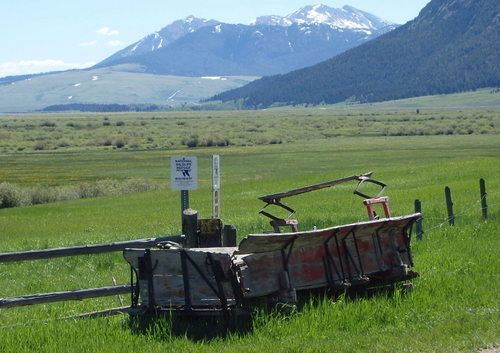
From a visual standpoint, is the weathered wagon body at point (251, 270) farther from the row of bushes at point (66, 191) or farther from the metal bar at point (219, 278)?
the row of bushes at point (66, 191)

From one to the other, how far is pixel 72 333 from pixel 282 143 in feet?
312

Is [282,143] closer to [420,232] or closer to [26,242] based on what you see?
[26,242]

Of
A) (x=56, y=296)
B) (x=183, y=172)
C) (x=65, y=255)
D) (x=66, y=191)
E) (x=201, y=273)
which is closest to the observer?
(x=201, y=273)

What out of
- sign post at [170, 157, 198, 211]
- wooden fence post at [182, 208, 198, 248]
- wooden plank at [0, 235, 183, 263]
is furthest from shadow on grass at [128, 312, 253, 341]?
sign post at [170, 157, 198, 211]

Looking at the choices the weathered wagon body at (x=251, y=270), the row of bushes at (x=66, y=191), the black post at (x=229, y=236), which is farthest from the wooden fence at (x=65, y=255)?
the row of bushes at (x=66, y=191)

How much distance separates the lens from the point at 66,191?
5056 cm

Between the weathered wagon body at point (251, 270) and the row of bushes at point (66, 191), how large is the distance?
37.2 m

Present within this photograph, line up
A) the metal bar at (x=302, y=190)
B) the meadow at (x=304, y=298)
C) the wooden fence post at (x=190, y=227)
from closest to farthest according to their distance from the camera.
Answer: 1. the meadow at (x=304, y=298)
2. the metal bar at (x=302, y=190)
3. the wooden fence post at (x=190, y=227)

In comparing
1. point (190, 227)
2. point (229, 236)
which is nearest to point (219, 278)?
point (190, 227)

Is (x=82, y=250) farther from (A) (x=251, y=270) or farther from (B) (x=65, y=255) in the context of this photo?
(A) (x=251, y=270)

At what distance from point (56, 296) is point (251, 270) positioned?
→ 281 centimetres

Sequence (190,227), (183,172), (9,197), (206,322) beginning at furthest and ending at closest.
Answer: (9,197)
(183,172)
(190,227)
(206,322)

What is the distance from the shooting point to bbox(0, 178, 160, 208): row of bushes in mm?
46906

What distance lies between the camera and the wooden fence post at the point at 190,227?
12320mm
